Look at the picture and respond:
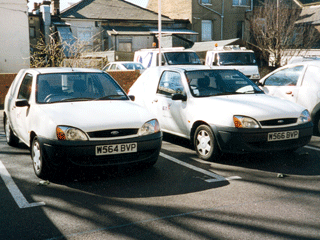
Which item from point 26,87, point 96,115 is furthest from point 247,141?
point 26,87

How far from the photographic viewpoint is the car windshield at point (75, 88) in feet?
20.4

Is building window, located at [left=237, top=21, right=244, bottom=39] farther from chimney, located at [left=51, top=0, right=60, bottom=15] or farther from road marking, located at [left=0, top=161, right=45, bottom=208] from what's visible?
road marking, located at [left=0, top=161, right=45, bottom=208]

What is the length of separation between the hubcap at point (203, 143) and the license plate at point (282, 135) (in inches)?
38.3

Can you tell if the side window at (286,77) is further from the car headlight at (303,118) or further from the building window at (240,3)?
the building window at (240,3)

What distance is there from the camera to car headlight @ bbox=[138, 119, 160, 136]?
5628 mm

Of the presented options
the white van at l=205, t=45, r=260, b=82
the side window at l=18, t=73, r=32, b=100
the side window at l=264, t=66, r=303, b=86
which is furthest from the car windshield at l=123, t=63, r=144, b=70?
the side window at l=18, t=73, r=32, b=100

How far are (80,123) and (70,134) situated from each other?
193 millimetres

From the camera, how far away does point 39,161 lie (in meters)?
5.61

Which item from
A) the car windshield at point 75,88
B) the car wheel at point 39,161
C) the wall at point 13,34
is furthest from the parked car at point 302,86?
the wall at point 13,34

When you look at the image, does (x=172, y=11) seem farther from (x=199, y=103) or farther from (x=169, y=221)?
(x=169, y=221)

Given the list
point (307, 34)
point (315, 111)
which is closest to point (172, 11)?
point (307, 34)

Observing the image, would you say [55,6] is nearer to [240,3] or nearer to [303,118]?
[240,3]

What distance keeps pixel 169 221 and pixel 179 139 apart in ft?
15.5

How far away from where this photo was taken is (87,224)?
4051 mm
